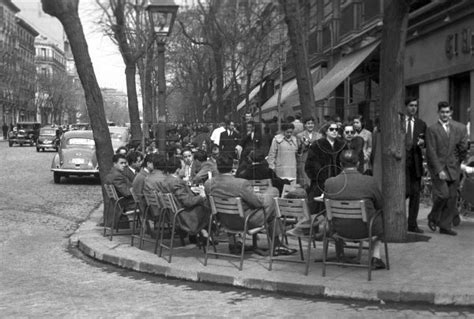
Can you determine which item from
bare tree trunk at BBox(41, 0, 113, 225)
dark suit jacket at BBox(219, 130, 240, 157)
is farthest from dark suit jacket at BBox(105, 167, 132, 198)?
dark suit jacket at BBox(219, 130, 240, 157)

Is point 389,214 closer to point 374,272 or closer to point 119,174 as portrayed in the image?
point 374,272

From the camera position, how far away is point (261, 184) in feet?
33.2

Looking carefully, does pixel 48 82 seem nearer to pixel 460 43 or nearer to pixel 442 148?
pixel 460 43

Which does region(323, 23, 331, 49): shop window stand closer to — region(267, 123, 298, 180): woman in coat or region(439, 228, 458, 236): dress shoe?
region(267, 123, 298, 180): woman in coat

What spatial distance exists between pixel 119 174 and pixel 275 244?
3048 millimetres

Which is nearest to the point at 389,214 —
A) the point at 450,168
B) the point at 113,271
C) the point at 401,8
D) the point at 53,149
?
the point at 450,168

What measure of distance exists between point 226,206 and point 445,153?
145 inches

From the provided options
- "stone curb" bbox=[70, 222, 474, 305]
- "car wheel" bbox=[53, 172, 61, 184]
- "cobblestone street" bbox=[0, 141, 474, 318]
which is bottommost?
"cobblestone street" bbox=[0, 141, 474, 318]

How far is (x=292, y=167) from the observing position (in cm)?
1216

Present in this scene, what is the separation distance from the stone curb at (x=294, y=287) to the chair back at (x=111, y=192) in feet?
3.82

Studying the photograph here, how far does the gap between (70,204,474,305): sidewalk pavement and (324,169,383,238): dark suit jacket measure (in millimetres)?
551

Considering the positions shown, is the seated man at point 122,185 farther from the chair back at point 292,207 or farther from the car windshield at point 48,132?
the car windshield at point 48,132

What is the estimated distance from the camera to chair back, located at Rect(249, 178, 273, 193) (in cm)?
968

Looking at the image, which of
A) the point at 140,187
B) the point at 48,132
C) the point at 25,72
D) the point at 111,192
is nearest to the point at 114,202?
the point at 111,192
